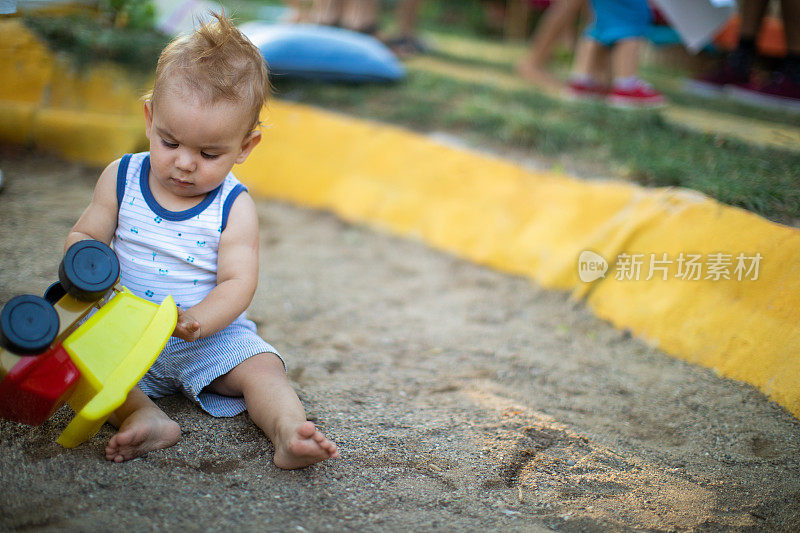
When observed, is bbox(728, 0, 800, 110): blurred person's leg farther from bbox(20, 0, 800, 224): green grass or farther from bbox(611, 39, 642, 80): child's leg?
bbox(611, 39, 642, 80): child's leg

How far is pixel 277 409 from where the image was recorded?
1410mm

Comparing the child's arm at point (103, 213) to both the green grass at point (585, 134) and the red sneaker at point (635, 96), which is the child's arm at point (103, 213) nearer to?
the green grass at point (585, 134)

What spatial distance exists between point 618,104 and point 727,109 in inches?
24.5

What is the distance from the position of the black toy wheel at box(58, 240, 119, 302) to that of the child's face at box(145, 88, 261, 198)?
221mm

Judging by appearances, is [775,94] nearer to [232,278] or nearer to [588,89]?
[588,89]

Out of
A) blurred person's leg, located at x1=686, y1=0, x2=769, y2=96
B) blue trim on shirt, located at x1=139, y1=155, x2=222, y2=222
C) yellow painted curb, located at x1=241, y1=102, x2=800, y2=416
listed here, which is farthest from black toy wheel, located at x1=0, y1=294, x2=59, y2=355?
blurred person's leg, located at x1=686, y1=0, x2=769, y2=96

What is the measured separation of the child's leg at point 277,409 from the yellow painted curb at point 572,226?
0.60 metres

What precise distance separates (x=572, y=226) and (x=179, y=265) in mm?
1545

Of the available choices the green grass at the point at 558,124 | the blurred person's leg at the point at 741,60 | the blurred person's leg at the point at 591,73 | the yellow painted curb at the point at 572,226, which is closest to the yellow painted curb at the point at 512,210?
the yellow painted curb at the point at 572,226

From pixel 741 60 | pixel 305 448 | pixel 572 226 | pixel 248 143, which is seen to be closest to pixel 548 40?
pixel 741 60

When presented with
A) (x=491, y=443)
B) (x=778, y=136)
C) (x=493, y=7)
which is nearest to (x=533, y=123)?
(x=778, y=136)

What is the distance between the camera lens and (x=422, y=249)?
9.16 ft

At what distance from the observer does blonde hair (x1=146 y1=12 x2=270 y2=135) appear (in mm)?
1384

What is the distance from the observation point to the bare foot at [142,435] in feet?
4.22
